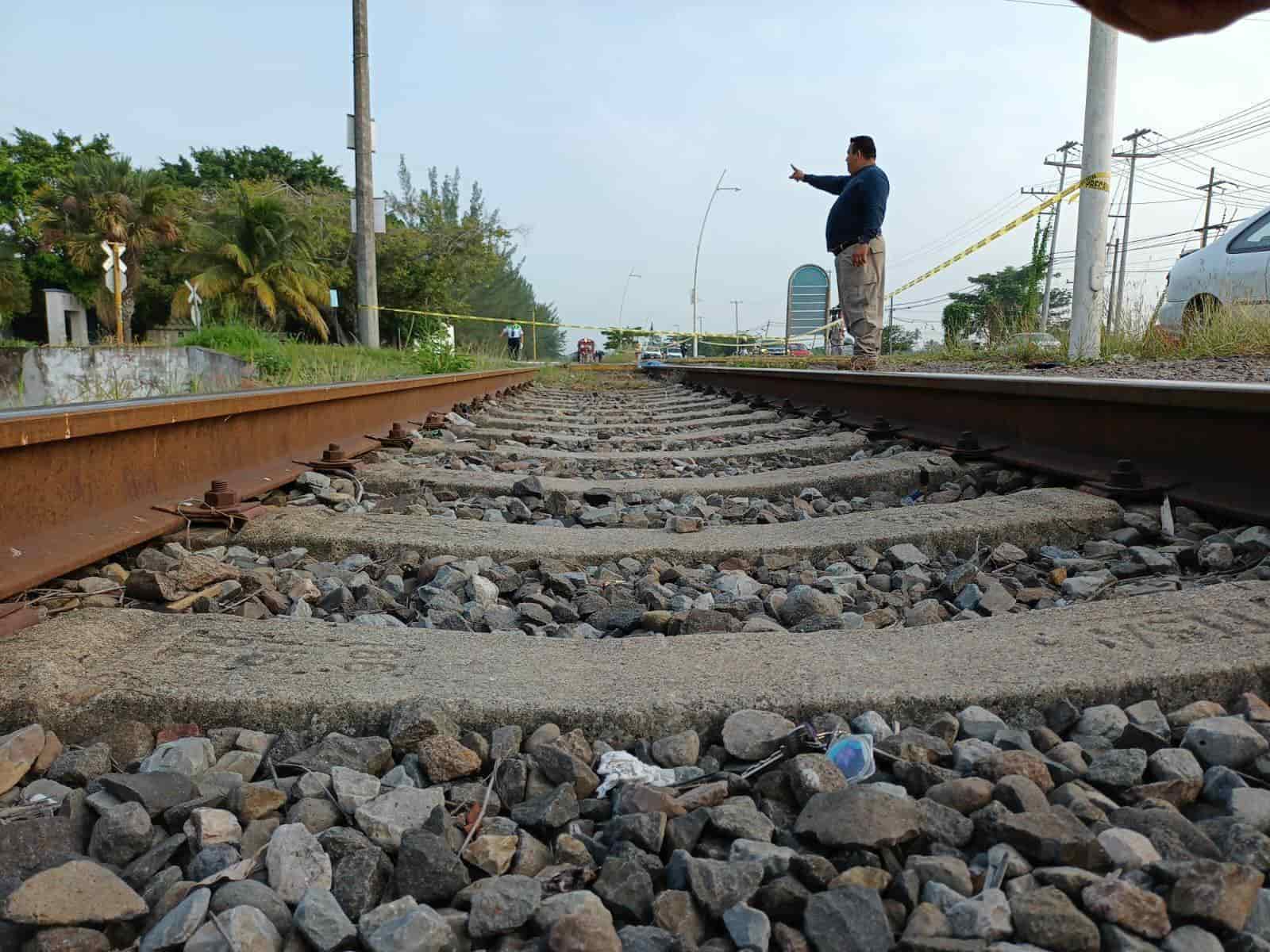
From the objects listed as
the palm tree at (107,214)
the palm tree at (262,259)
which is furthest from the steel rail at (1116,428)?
the palm tree at (107,214)

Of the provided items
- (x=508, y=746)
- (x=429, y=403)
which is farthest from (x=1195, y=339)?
(x=508, y=746)

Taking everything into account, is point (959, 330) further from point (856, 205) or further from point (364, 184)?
point (364, 184)

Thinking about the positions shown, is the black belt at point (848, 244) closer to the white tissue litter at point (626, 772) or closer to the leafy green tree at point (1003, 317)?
the leafy green tree at point (1003, 317)

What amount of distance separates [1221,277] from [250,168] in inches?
2234

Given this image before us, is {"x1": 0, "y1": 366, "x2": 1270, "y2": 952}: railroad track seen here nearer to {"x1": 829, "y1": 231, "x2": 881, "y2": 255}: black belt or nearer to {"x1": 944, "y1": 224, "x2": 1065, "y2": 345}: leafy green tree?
{"x1": 829, "y1": 231, "x2": 881, "y2": 255}: black belt

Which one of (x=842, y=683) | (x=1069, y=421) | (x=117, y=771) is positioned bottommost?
(x=117, y=771)

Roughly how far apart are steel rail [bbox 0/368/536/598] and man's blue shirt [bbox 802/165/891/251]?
527 centimetres

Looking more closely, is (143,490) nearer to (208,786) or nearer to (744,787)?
(208,786)

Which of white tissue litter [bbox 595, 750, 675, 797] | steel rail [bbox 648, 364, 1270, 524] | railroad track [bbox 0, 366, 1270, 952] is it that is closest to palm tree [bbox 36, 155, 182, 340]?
steel rail [bbox 648, 364, 1270, 524]

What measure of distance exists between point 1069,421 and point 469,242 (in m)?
35.6

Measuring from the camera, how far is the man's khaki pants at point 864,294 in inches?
309

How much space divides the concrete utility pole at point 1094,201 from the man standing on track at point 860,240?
167 cm

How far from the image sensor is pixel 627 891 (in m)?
0.96

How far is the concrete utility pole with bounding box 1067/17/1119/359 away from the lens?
7320 millimetres
